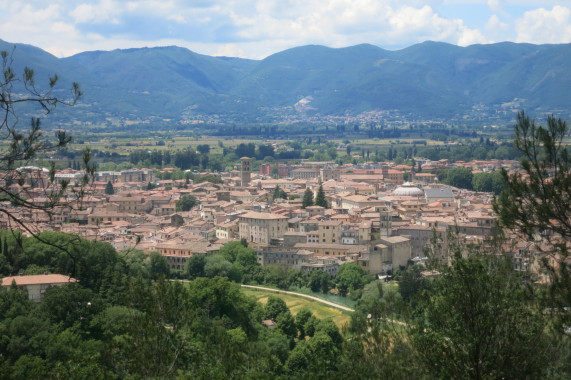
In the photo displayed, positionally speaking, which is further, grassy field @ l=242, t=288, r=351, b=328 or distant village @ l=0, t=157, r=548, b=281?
distant village @ l=0, t=157, r=548, b=281

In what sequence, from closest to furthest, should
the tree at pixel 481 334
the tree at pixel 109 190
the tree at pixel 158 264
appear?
the tree at pixel 481 334 → the tree at pixel 158 264 → the tree at pixel 109 190

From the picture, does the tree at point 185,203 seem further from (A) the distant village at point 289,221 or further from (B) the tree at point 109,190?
(B) the tree at point 109,190

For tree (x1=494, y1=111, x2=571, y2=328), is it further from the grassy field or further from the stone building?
the stone building

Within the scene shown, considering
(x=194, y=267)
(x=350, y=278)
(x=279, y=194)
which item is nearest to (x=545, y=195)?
(x=350, y=278)

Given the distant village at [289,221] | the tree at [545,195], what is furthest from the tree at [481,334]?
the distant village at [289,221]

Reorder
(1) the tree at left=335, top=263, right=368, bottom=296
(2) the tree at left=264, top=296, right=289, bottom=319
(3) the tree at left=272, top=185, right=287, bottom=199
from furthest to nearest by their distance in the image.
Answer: (3) the tree at left=272, top=185, right=287, bottom=199 → (1) the tree at left=335, top=263, right=368, bottom=296 → (2) the tree at left=264, top=296, right=289, bottom=319

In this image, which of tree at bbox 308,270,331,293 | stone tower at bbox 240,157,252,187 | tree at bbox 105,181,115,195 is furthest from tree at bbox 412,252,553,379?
stone tower at bbox 240,157,252,187

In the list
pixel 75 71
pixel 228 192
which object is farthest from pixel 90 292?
pixel 75 71
